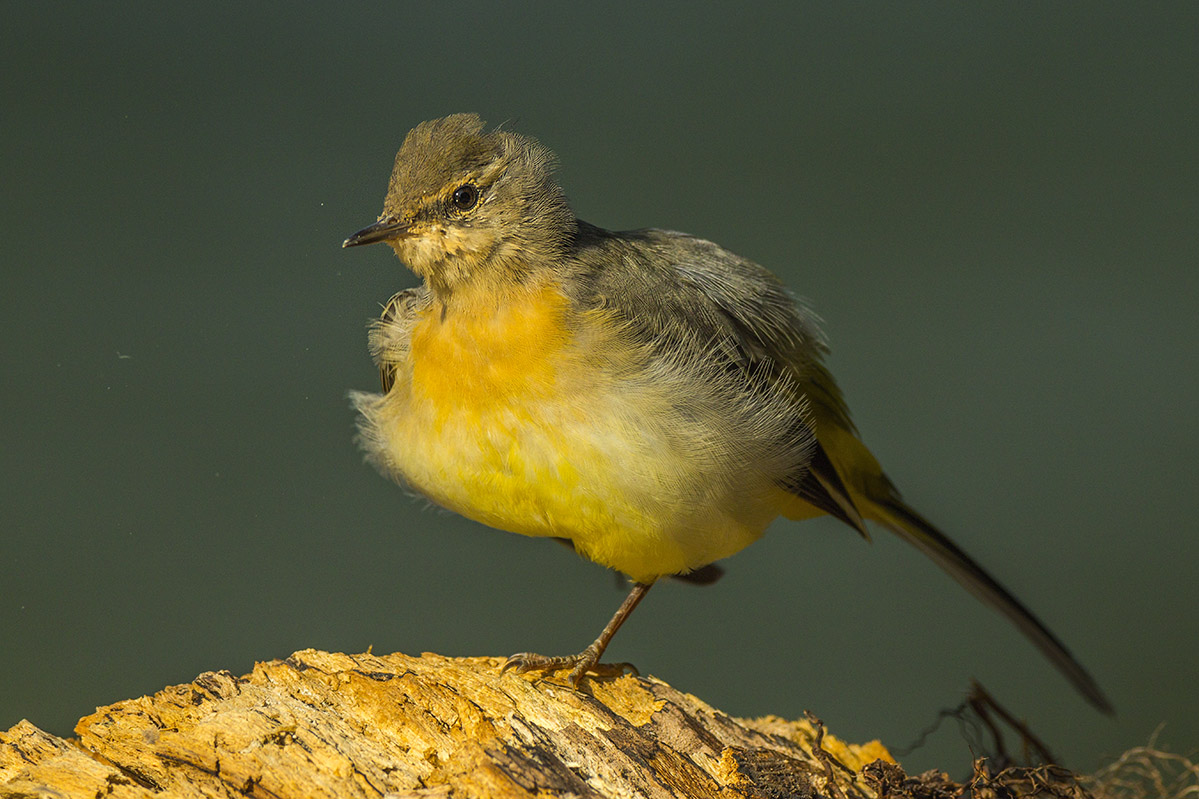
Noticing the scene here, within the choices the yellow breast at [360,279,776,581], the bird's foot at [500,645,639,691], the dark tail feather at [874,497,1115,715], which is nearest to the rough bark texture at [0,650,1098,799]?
the bird's foot at [500,645,639,691]

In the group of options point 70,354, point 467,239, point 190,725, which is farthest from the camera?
point 70,354

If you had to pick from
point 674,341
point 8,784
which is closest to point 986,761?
point 674,341

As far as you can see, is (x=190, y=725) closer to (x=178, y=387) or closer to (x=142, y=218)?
(x=178, y=387)

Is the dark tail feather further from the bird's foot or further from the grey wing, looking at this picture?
the bird's foot

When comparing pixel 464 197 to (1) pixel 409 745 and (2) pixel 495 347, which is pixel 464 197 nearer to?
(2) pixel 495 347

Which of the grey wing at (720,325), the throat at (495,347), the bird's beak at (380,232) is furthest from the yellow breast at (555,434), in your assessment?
the bird's beak at (380,232)

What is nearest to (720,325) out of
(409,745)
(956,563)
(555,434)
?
(555,434)

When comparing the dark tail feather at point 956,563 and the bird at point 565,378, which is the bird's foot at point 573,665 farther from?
the dark tail feather at point 956,563
